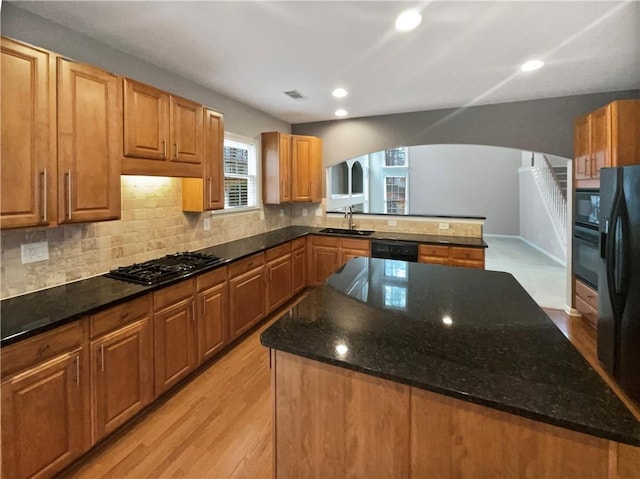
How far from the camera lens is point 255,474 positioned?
1.82 metres

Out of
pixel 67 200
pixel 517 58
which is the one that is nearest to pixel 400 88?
pixel 517 58

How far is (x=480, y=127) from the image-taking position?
425 cm

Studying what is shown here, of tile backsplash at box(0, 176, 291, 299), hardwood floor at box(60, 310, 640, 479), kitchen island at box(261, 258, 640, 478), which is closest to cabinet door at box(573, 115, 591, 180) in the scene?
hardwood floor at box(60, 310, 640, 479)

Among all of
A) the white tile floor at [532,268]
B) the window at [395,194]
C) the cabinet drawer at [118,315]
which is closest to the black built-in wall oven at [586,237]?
the white tile floor at [532,268]

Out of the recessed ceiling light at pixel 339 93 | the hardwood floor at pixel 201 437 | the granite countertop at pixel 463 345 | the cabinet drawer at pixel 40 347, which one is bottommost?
the hardwood floor at pixel 201 437

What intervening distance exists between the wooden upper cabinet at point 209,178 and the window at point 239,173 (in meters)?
0.79

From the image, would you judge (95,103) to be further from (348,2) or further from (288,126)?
(288,126)

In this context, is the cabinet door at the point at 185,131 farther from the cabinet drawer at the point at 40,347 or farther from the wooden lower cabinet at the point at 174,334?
the cabinet drawer at the point at 40,347

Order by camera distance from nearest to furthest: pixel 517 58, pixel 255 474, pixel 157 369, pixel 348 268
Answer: pixel 255 474, pixel 157 369, pixel 348 268, pixel 517 58

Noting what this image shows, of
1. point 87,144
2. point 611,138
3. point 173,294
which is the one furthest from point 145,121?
point 611,138

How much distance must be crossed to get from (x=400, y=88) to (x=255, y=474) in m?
3.61

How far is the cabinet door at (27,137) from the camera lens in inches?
65.0

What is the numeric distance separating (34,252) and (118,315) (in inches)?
27.6

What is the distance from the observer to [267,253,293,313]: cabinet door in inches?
152
